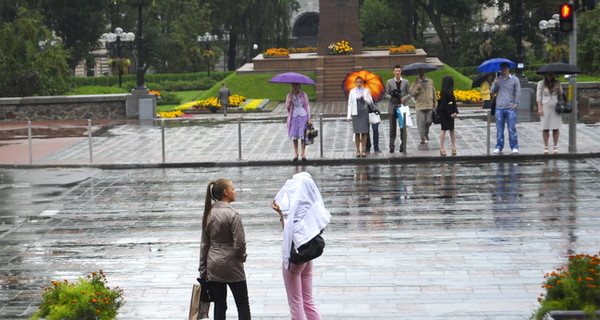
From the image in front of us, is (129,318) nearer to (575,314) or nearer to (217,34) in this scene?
(575,314)

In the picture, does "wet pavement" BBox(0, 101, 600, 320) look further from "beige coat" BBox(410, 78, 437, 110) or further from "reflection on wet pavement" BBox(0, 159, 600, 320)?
"beige coat" BBox(410, 78, 437, 110)

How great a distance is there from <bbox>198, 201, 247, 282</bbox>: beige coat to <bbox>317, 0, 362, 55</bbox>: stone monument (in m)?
43.5

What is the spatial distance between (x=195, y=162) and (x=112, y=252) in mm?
9086

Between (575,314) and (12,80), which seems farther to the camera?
(12,80)

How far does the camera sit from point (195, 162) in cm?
2306

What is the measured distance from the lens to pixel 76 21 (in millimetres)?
76750

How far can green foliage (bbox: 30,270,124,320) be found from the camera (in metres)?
9.77

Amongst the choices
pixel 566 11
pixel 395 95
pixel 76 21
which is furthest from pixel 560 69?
pixel 76 21

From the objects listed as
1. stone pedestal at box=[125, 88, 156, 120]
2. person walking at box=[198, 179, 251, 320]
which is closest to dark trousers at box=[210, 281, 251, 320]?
person walking at box=[198, 179, 251, 320]

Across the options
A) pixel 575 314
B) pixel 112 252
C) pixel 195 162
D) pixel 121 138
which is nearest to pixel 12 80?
pixel 121 138

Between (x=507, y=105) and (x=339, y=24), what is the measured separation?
3037cm

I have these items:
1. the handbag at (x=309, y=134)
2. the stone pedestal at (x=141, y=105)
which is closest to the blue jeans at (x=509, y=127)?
the handbag at (x=309, y=134)

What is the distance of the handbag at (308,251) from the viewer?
910cm

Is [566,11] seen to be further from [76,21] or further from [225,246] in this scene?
[76,21]
